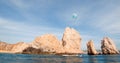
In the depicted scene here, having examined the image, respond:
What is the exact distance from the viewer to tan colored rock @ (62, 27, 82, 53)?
17825 cm

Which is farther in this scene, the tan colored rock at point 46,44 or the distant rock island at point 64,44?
the tan colored rock at point 46,44

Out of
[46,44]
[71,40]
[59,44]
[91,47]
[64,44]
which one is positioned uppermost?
[71,40]

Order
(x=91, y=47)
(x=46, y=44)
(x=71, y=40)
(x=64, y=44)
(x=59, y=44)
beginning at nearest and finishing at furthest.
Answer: (x=71, y=40) → (x=64, y=44) → (x=91, y=47) → (x=46, y=44) → (x=59, y=44)

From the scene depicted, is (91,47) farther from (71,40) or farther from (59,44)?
(59,44)

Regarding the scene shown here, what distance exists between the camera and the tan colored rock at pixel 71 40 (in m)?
178

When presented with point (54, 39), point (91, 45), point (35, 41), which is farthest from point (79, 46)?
point (35, 41)

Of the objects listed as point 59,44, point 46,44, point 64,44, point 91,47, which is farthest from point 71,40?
point 46,44

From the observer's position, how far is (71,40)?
182250 mm

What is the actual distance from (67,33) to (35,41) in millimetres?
31780

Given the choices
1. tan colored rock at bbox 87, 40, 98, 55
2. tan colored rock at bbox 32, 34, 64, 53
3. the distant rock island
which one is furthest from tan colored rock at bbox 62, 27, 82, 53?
tan colored rock at bbox 32, 34, 64, 53

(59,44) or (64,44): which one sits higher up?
(59,44)

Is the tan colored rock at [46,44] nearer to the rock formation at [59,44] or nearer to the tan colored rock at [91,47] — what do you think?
the rock formation at [59,44]

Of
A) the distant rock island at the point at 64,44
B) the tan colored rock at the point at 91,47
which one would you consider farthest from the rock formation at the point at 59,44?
the tan colored rock at the point at 91,47

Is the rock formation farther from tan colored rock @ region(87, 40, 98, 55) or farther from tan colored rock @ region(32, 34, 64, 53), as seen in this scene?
tan colored rock @ region(87, 40, 98, 55)
